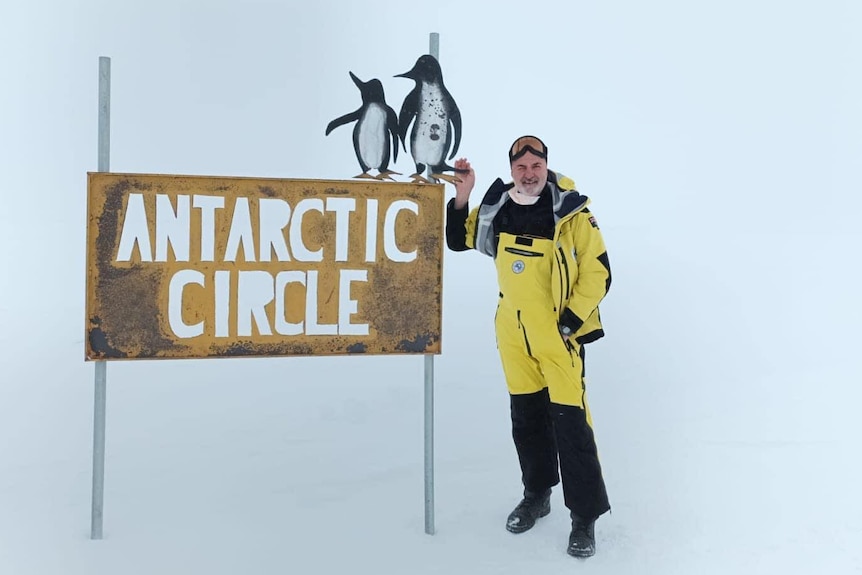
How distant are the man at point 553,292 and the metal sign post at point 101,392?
1.27 m

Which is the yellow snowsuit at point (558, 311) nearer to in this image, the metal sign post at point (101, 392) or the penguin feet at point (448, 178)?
the penguin feet at point (448, 178)

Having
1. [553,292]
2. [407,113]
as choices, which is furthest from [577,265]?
[407,113]

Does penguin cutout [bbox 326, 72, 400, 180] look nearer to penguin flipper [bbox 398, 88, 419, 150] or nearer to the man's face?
penguin flipper [bbox 398, 88, 419, 150]

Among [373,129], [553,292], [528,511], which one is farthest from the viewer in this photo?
[528,511]

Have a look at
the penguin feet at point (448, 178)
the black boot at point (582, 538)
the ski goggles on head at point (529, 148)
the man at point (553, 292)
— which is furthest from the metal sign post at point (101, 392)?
the black boot at point (582, 538)

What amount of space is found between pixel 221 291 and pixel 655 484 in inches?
80.5

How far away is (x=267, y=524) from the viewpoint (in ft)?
10.2

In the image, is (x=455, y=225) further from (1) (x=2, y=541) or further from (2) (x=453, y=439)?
(1) (x=2, y=541)

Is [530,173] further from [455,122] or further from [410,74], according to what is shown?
[410,74]

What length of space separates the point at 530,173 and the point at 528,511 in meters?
1.31

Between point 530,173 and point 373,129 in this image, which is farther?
point 373,129

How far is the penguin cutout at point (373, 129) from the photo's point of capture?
117 inches

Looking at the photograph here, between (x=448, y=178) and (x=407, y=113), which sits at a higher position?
(x=407, y=113)

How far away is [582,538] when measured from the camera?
2.90m
